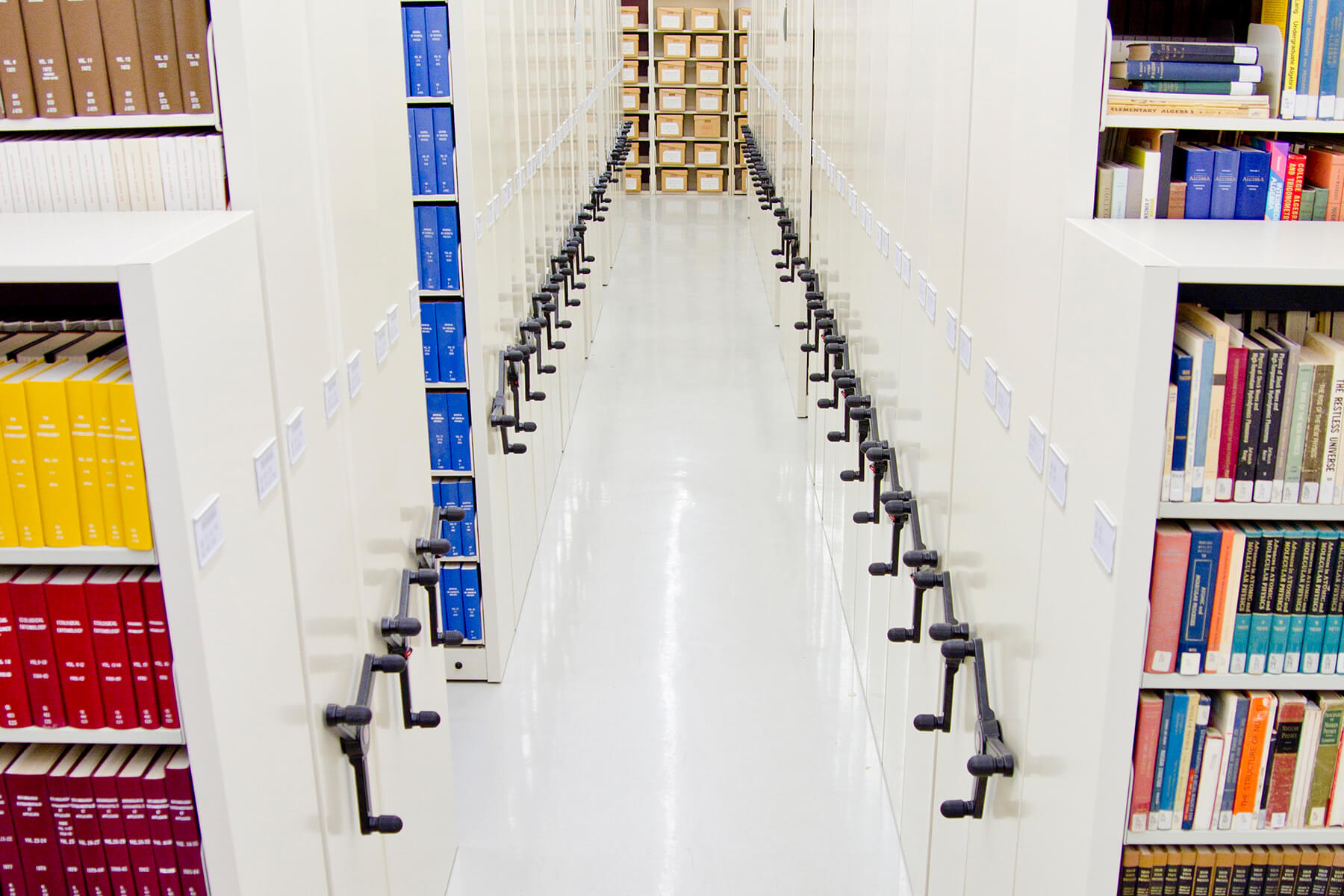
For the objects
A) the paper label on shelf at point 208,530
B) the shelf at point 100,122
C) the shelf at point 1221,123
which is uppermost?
the shelf at point 100,122

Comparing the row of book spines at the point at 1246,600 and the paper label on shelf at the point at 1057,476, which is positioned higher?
the paper label on shelf at the point at 1057,476

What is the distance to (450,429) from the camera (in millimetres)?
3805

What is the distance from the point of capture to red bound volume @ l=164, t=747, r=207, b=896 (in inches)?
66.9

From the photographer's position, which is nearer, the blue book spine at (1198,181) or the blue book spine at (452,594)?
the blue book spine at (1198,181)

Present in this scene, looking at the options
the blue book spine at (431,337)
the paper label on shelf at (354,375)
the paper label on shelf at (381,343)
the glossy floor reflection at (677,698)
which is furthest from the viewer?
the blue book spine at (431,337)

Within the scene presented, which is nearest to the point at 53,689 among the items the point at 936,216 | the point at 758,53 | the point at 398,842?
the point at 398,842

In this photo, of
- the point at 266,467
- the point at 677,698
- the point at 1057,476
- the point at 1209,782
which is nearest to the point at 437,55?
the point at 266,467

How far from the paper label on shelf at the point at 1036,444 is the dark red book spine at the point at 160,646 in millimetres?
1375

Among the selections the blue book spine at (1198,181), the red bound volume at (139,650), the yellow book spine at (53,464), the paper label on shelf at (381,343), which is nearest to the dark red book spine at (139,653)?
the red bound volume at (139,650)

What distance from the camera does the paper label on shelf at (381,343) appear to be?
2426 millimetres

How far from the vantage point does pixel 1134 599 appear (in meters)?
1.60

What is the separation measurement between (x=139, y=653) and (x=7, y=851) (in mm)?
389

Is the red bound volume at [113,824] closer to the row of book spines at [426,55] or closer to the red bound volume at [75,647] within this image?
the red bound volume at [75,647]

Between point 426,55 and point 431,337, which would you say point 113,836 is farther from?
point 426,55
